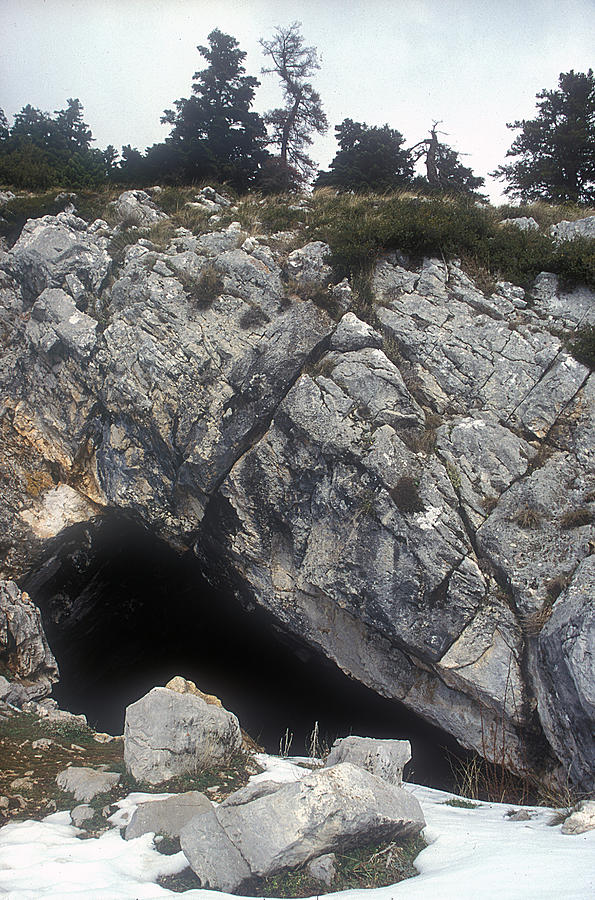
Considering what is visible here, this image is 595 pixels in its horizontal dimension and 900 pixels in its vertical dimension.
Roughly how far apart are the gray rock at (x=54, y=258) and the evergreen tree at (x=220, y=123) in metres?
8.56

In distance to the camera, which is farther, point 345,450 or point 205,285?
point 205,285

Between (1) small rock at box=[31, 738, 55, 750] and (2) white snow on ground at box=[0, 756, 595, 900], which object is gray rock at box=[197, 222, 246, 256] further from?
(2) white snow on ground at box=[0, 756, 595, 900]

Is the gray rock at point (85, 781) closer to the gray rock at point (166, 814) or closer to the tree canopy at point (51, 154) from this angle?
the gray rock at point (166, 814)

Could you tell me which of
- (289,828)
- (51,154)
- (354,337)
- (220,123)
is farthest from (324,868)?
(51,154)

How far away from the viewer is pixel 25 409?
12500mm

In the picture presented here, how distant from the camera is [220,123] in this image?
21859 mm

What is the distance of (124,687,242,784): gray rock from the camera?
22.4 ft

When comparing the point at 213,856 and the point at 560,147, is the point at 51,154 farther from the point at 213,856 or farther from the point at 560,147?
the point at 213,856

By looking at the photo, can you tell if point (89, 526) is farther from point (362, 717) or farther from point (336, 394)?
point (362, 717)

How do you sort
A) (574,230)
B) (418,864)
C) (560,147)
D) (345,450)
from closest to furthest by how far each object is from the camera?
(418,864), (345,450), (574,230), (560,147)

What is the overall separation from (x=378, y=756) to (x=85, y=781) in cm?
393

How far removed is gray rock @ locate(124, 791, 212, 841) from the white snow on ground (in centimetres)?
12

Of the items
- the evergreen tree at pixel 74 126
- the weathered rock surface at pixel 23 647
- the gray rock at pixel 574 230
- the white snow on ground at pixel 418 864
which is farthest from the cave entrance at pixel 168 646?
the evergreen tree at pixel 74 126

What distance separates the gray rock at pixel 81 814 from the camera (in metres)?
5.70
